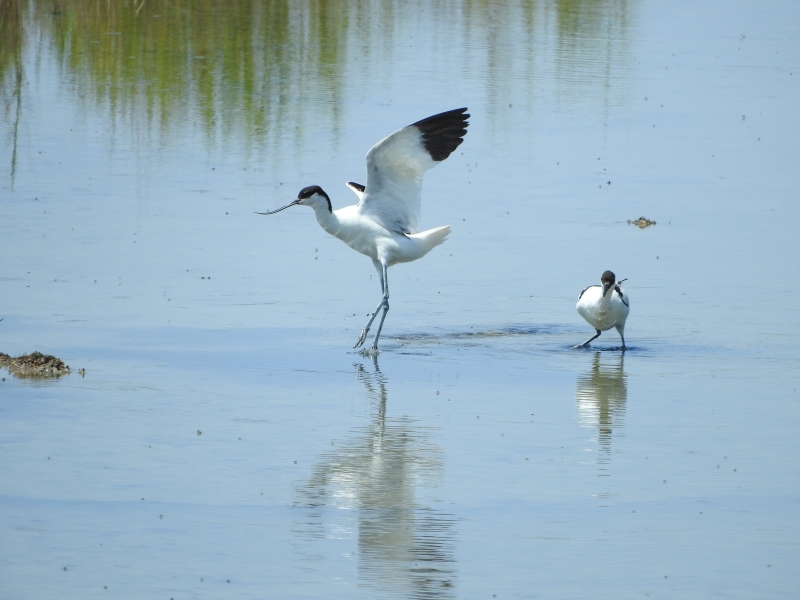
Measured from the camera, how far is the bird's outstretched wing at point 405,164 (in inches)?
426

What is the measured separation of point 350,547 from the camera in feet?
21.4

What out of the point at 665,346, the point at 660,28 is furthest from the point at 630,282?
the point at 660,28

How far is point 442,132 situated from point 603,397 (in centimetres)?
260

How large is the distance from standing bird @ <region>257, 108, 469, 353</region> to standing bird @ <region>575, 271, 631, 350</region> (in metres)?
1.23

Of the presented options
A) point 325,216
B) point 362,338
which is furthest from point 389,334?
point 325,216

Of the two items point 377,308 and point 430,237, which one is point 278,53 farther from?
point 377,308

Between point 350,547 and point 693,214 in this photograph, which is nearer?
point 350,547

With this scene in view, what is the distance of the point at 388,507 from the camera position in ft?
23.1

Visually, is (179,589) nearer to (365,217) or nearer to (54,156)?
(365,217)

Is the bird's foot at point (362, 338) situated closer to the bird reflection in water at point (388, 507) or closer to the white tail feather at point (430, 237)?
the white tail feather at point (430, 237)

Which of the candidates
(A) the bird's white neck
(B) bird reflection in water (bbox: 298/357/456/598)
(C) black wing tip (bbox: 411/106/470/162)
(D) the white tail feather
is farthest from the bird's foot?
(B) bird reflection in water (bbox: 298/357/456/598)

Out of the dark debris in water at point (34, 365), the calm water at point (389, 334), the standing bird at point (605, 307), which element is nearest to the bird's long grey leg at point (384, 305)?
the calm water at point (389, 334)

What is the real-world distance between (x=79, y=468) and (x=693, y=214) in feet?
29.5

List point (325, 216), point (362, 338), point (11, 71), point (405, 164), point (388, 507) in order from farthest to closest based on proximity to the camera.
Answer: point (11, 71), point (325, 216), point (405, 164), point (362, 338), point (388, 507)
